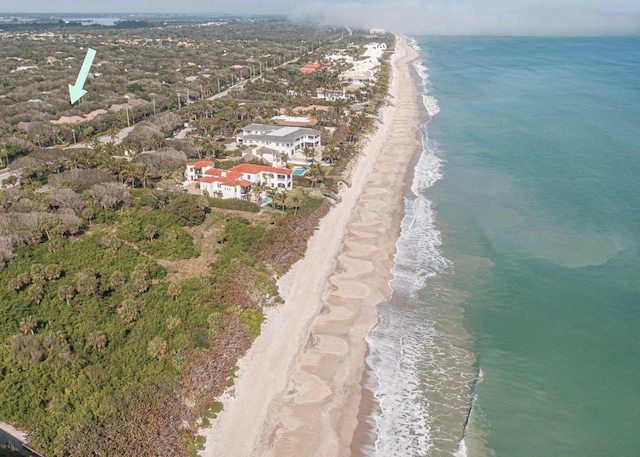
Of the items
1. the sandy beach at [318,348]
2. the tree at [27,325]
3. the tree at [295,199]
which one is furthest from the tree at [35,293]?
the tree at [295,199]

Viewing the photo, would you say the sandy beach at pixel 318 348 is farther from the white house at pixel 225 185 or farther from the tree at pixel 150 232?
the tree at pixel 150 232

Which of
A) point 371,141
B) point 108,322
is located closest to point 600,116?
point 371,141

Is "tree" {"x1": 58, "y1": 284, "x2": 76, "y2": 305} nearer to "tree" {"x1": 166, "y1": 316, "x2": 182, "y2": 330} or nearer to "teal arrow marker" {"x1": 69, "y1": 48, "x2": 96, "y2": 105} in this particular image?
"tree" {"x1": 166, "y1": 316, "x2": 182, "y2": 330}

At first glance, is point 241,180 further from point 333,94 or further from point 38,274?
point 333,94

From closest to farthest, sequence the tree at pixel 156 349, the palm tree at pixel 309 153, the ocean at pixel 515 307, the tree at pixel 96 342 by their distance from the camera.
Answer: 1. the ocean at pixel 515 307
2. the tree at pixel 156 349
3. the tree at pixel 96 342
4. the palm tree at pixel 309 153

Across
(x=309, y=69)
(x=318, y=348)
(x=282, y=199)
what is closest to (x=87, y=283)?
(x=318, y=348)

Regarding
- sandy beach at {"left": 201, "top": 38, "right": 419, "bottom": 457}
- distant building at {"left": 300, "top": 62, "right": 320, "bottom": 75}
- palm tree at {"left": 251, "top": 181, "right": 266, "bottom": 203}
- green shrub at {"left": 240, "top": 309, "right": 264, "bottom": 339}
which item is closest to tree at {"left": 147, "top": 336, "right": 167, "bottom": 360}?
sandy beach at {"left": 201, "top": 38, "right": 419, "bottom": 457}
